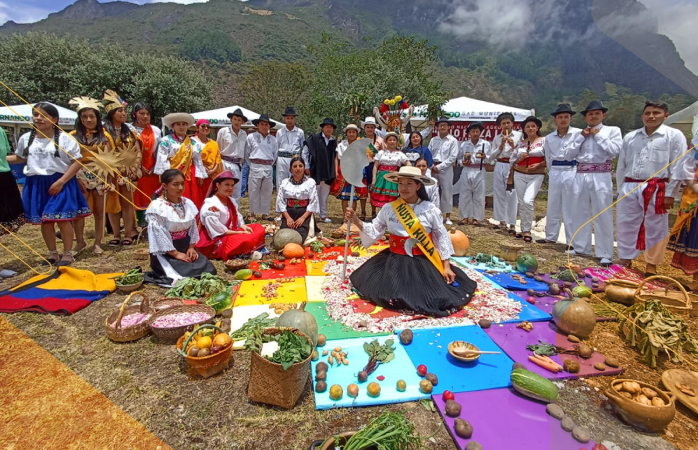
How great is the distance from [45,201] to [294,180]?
13.1 ft

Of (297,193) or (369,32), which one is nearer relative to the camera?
(297,193)

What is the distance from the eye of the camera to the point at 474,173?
952 cm

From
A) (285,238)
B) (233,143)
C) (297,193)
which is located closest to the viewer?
(285,238)

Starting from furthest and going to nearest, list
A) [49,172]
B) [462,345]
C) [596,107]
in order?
[596,107] < [49,172] < [462,345]

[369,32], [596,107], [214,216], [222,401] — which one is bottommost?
[222,401]

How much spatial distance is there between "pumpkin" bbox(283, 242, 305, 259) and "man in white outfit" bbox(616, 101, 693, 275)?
534cm

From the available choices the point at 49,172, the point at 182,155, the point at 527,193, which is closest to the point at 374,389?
the point at 49,172

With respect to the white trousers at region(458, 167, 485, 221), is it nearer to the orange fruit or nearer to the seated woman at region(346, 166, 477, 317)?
the seated woman at region(346, 166, 477, 317)

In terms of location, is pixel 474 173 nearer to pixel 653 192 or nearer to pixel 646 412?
pixel 653 192

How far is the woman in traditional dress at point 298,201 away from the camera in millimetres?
7238

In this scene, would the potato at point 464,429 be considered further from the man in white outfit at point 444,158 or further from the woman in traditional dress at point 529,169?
the man in white outfit at point 444,158

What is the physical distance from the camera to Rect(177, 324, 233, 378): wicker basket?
3113 millimetres

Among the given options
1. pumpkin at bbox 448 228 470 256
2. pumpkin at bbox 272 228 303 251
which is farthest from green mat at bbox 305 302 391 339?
pumpkin at bbox 448 228 470 256

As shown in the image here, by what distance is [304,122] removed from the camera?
30781mm
